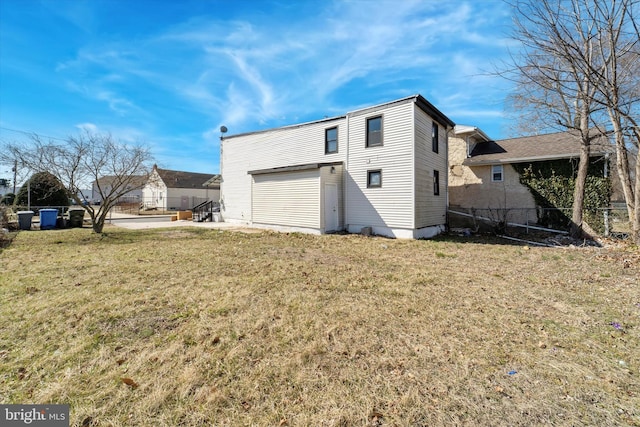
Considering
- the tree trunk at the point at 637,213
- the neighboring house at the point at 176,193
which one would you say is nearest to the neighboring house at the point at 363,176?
the tree trunk at the point at 637,213

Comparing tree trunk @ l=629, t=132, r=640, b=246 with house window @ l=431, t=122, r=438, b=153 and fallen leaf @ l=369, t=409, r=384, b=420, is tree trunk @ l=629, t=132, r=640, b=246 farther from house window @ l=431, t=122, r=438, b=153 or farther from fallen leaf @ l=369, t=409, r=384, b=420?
fallen leaf @ l=369, t=409, r=384, b=420

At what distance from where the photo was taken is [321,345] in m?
2.97

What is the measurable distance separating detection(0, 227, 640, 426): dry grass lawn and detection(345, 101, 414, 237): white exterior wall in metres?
5.37

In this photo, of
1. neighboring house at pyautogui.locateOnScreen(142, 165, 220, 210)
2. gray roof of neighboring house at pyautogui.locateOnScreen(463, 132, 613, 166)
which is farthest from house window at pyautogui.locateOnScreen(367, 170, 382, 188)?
neighboring house at pyautogui.locateOnScreen(142, 165, 220, 210)

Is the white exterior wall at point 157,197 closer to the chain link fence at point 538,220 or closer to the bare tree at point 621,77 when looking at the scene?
the chain link fence at point 538,220

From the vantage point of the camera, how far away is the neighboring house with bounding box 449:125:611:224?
1329 cm

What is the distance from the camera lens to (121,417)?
6.47 feet

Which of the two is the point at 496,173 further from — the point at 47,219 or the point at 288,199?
the point at 47,219

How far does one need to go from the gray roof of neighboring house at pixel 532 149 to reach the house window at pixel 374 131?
647 centimetres

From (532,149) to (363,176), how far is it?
30.6ft

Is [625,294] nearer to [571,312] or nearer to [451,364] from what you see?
[571,312]

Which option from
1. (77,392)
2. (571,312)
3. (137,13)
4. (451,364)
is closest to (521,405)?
(451,364)

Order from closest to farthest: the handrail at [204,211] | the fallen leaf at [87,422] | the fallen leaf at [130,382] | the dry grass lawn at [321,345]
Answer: the fallen leaf at [87,422] → the dry grass lawn at [321,345] → the fallen leaf at [130,382] → the handrail at [204,211]

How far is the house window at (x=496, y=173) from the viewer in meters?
14.4
